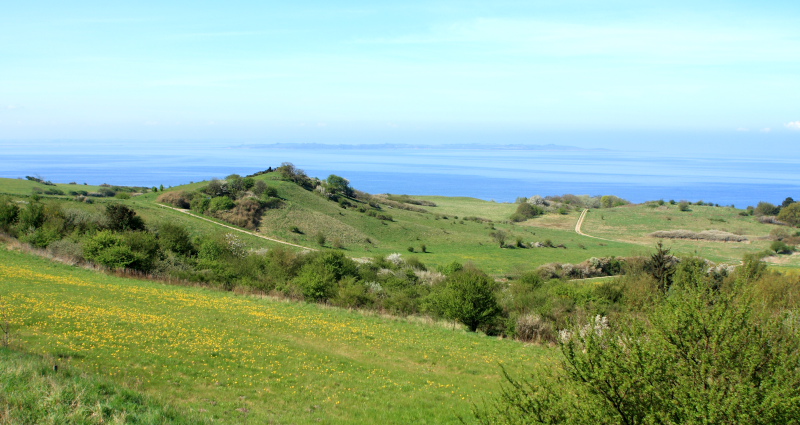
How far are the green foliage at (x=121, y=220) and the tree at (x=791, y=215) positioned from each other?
90.4 meters

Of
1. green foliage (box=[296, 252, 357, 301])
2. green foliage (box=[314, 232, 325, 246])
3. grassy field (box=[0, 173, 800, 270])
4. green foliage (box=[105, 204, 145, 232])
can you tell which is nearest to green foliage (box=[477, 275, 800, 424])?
green foliage (box=[296, 252, 357, 301])

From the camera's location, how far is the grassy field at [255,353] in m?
12.3

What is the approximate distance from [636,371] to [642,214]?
8925 cm

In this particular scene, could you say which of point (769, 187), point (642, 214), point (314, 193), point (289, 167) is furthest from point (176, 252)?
point (769, 187)

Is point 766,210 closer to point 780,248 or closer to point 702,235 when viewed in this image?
point 702,235

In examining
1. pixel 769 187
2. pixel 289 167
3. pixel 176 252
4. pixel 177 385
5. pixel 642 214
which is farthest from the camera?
pixel 769 187

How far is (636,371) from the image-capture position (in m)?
6.75

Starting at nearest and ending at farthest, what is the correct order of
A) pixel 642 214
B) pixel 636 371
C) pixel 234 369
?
1. pixel 636 371
2. pixel 234 369
3. pixel 642 214

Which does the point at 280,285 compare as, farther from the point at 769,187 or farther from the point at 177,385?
the point at 769,187

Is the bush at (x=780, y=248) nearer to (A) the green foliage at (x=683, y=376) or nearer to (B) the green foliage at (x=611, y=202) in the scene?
(B) the green foliage at (x=611, y=202)

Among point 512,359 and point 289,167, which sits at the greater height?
point 289,167

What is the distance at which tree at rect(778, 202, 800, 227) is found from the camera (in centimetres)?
8019

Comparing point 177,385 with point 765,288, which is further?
point 765,288

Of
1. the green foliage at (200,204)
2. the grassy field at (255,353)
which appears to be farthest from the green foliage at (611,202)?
the grassy field at (255,353)
